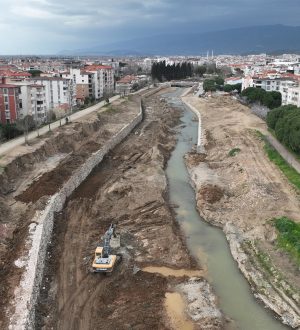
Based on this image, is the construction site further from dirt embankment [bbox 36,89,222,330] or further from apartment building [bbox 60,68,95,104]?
apartment building [bbox 60,68,95,104]

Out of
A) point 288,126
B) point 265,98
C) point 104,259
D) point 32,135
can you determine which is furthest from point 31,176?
point 265,98

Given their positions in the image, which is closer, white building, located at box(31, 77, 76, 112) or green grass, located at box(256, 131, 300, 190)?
green grass, located at box(256, 131, 300, 190)

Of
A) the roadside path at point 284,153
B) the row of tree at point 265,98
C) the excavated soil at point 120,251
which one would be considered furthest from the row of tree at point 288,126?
the row of tree at point 265,98

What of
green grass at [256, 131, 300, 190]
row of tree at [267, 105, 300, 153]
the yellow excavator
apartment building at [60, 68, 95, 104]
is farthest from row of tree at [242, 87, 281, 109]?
the yellow excavator

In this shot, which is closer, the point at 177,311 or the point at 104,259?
the point at 177,311

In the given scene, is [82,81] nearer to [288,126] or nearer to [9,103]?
[9,103]

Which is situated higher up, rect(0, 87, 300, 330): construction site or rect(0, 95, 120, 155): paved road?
rect(0, 95, 120, 155): paved road

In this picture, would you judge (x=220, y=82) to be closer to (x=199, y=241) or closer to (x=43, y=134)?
(x=43, y=134)

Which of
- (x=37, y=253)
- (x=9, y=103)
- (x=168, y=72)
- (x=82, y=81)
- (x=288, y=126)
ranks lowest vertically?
(x=37, y=253)
